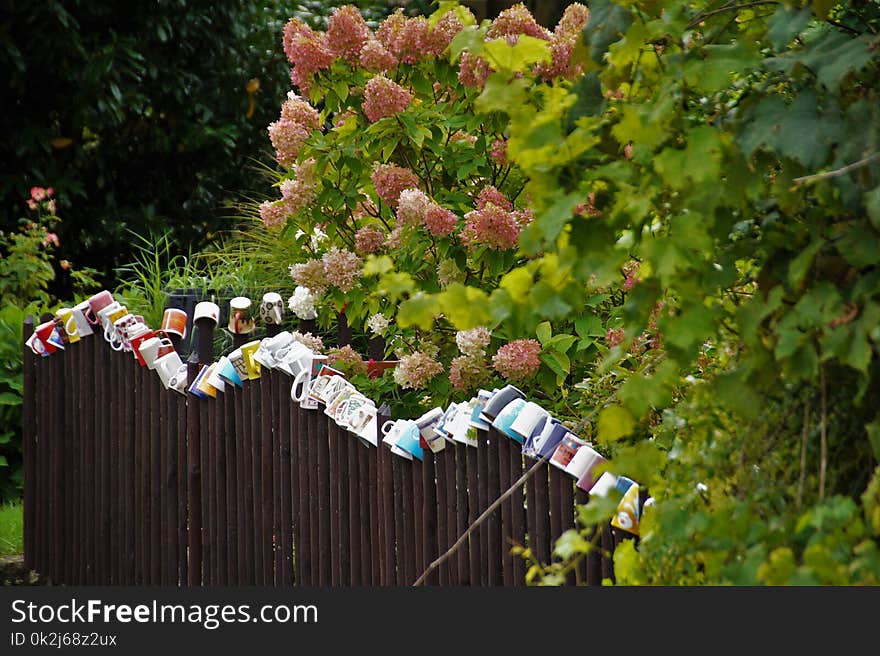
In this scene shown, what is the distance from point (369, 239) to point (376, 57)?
0.71 metres

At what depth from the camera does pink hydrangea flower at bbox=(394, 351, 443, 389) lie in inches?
162

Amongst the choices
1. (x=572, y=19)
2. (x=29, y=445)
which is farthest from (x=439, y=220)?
(x=29, y=445)

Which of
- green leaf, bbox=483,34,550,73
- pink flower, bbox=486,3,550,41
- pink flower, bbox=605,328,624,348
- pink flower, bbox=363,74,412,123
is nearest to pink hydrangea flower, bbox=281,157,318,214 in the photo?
pink flower, bbox=363,74,412,123

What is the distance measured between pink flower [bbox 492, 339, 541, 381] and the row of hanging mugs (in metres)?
0.20

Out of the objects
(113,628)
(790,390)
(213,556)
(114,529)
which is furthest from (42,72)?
(790,390)

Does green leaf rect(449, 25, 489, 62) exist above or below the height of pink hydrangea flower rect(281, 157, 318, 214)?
below

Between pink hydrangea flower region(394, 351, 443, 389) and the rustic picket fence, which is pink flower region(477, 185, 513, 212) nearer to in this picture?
pink hydrangea flower region(394, 351, 443, 389)

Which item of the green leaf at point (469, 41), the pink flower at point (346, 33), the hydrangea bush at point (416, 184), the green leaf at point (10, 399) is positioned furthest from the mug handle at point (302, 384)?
the green leaf at point (10, 399)

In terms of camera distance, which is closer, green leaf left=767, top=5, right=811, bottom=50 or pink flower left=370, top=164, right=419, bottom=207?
green leaf left=767, top=5, right=811, bottom=50

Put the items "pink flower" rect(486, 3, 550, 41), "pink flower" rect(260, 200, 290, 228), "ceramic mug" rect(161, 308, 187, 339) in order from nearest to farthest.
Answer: "pink flower" rect(486, 3, 550, 41) → "pink flower" rect(260, 200, 290, 228) → "ceramic mug" rect(161, 308, 187, 339)

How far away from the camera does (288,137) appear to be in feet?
14.6

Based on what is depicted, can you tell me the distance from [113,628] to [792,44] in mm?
1806

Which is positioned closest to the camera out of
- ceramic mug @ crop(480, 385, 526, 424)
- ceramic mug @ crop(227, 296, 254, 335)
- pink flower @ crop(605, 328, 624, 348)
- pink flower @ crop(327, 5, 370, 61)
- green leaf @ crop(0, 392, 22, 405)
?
ceramic mug @ crop(480, 385, 526, 424)

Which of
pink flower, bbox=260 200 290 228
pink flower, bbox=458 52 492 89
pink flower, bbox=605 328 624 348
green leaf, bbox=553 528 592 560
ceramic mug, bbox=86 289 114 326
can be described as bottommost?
green leaf, bbox=553 528 592 560
